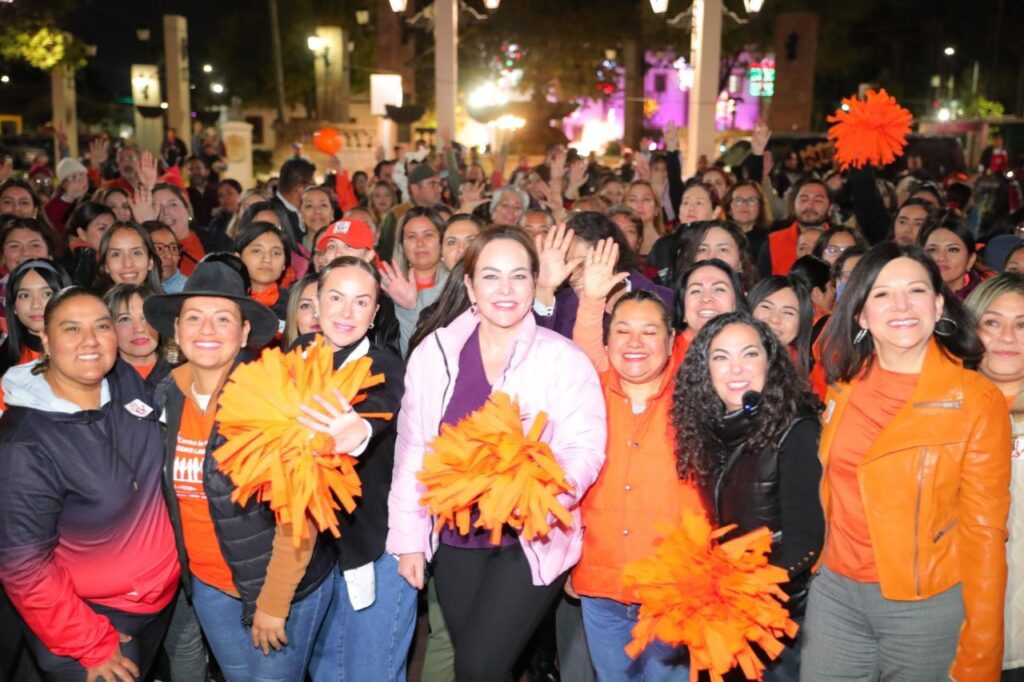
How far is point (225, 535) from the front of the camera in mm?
3221

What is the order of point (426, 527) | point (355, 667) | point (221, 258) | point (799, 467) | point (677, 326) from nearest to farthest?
point (799, 467) → point (426, 527) → point (355, 667) → point (677, 326) → point (221, 258)

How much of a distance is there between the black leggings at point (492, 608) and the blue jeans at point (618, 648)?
264 mm

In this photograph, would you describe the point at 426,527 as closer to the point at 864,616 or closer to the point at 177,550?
the point at 177,550

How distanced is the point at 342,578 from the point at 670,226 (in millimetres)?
6813

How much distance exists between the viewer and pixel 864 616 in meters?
3.08

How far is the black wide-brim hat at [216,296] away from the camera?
354 cm

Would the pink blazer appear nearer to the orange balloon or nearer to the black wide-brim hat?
the black wide-brim hat

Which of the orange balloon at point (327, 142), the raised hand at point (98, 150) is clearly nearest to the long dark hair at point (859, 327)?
the raised hand at point (98, 150)

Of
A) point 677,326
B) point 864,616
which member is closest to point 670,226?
point 677,326

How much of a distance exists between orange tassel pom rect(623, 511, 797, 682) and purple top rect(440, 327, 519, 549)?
24.9 inches

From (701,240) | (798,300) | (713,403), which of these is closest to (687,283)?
(798,300)

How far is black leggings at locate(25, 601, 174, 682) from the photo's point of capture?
3182 mm

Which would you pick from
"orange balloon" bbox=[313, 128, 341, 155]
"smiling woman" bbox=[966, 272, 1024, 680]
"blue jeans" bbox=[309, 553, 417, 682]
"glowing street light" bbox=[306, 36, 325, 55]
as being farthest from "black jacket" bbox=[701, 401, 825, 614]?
"glowing street light" bbox=[306, 36, 325, 55]

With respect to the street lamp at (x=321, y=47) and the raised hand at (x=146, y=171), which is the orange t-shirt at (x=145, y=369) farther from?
the street lamp at (x=321, y=47)
